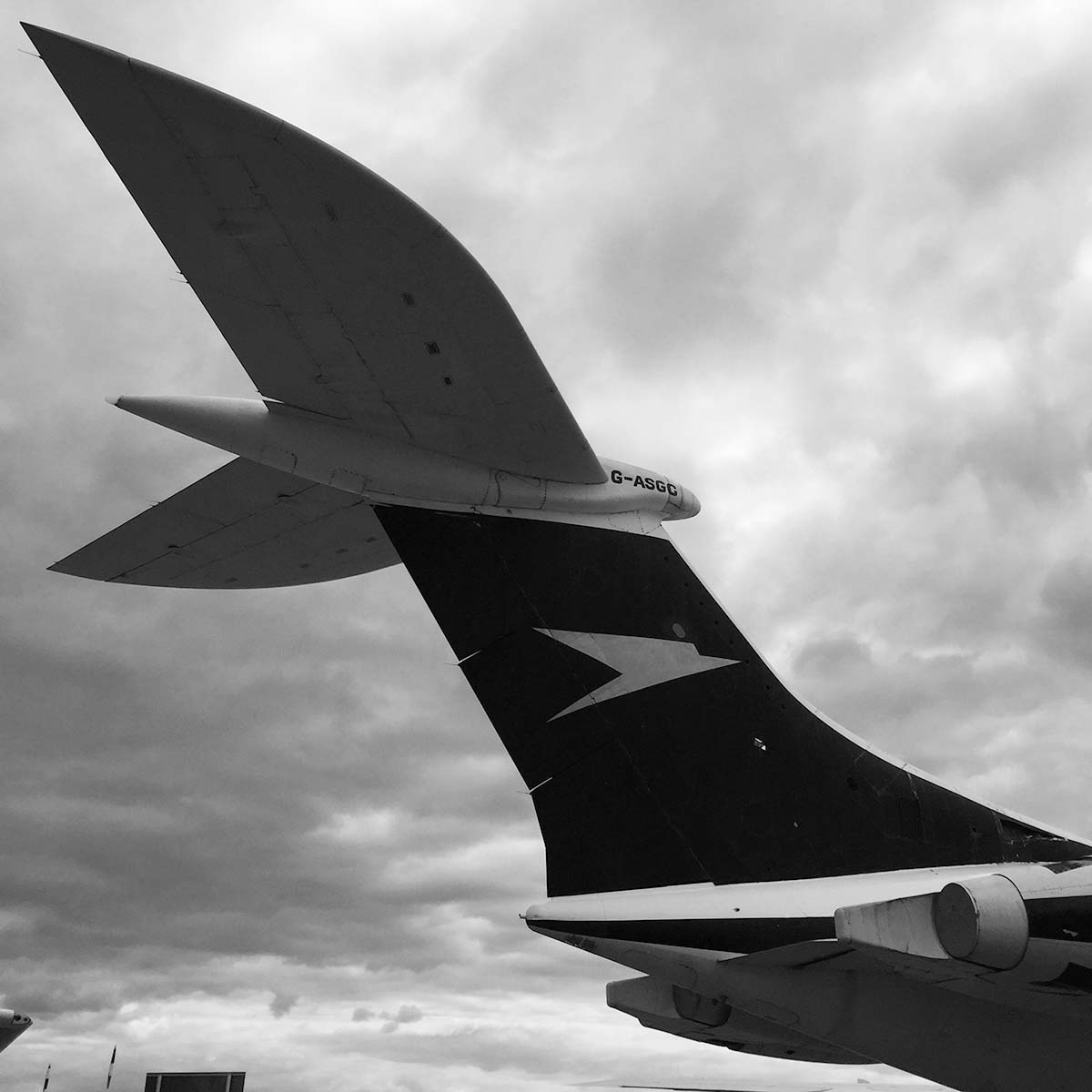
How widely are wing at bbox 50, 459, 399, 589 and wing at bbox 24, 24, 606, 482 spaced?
0.99 meters

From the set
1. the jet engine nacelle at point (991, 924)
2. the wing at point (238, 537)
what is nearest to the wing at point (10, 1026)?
the wing at point (238, 537)

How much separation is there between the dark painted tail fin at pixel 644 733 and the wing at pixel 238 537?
2.06 feet

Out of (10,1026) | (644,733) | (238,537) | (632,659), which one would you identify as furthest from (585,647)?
(10,1026)

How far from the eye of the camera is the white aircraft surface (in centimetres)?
534

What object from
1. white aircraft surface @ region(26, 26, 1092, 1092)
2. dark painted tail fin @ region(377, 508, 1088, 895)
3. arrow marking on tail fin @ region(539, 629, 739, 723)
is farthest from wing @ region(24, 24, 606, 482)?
arrow marking on tail fin @ region(539, 629, 739, 723)

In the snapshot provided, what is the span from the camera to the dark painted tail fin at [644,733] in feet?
23.1

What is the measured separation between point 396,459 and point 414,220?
1.86 metres

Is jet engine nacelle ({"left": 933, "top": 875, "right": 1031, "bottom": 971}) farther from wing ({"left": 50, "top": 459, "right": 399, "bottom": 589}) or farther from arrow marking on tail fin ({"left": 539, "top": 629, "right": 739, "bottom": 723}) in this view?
wing ({"left": 50, "top": 459, "right": 399, "bottom": 589})

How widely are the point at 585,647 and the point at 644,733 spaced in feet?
2.16

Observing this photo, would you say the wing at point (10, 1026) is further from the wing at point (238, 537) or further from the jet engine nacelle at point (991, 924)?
the jet engine nacelle at point (991, 924)

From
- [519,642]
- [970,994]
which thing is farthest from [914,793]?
[519,642]

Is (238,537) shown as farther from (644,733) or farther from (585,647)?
(644,733)

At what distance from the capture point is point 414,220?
5438 mm

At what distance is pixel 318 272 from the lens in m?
5.65
